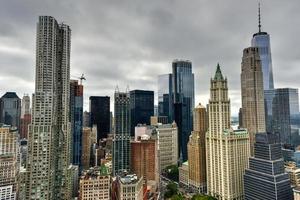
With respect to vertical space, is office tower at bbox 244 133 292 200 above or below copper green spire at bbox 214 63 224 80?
below

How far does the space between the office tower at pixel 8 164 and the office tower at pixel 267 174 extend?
11301 cm

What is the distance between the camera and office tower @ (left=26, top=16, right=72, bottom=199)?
327ft

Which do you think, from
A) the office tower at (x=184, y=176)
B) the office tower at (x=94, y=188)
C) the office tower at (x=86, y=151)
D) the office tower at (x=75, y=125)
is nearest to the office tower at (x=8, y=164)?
the office tower at (x=94, y=188)

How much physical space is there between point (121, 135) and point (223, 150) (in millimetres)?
A: 70344

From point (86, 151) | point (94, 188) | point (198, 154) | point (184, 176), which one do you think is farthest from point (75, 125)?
point (198, 154)

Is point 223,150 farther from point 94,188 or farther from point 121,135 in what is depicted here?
point 94,188

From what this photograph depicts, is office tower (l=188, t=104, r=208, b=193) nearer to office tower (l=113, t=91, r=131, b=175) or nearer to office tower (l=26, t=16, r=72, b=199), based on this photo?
office tower (l=113, t=91, r=131, b=175)

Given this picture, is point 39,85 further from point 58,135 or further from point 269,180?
point 269,180

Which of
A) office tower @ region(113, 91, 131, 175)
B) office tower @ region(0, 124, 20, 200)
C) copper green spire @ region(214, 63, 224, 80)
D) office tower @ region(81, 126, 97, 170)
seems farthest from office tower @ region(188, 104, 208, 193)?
office tower @ region(0, 124, 20, 200)

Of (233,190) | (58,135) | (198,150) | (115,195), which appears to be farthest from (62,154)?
(233,190)

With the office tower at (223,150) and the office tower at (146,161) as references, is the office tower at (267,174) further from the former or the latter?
the office tower at (146,161)

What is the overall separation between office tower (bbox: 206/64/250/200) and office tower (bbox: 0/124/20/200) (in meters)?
104

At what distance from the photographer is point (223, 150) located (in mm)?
125500

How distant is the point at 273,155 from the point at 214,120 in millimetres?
38186
